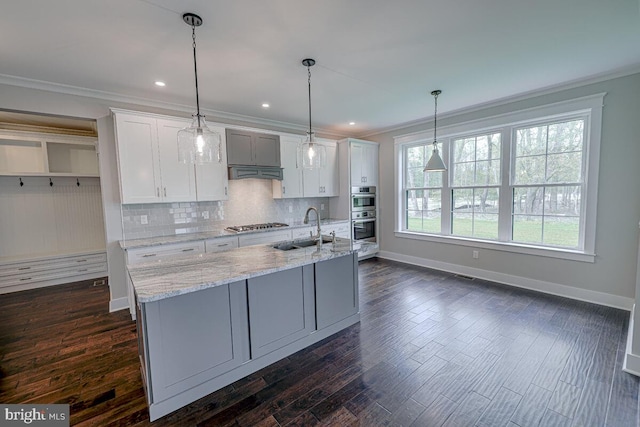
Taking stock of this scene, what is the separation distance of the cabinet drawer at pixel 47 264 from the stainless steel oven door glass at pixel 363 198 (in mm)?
4687

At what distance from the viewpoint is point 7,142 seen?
14.3 feet

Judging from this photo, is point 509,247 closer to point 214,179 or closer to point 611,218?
point 611,218

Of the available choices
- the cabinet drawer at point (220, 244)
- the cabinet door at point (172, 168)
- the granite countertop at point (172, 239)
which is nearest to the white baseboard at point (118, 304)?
the granite countertop at point (172, 239)

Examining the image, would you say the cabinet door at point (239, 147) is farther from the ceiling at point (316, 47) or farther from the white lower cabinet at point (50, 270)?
the white lower cabinet at point (50, 270)

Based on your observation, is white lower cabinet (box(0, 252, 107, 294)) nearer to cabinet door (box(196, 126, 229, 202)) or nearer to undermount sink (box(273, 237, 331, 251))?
cabinet door (box(196, 126, 229, 202))

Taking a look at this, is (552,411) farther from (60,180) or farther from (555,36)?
(60,180)

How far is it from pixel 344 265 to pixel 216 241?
1.93 m

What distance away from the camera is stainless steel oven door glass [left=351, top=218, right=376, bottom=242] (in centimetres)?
548

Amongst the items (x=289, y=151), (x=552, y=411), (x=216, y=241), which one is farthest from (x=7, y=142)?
(x=552, y=411)

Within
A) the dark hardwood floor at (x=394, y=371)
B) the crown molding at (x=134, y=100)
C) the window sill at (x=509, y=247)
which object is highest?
the crown molding at (x=134, y=100)

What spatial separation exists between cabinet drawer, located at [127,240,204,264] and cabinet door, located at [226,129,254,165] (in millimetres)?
1363

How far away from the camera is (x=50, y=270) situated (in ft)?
14.6

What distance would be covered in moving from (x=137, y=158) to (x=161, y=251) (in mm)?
1204

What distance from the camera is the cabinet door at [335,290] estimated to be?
2654 millimetres
